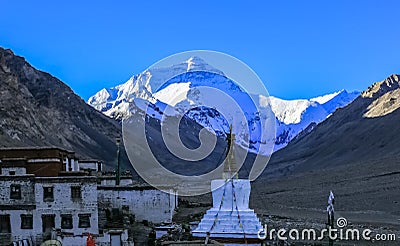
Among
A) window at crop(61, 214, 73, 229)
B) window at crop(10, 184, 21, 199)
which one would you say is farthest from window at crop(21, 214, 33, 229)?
window at crop(61, 214, 73, 229)

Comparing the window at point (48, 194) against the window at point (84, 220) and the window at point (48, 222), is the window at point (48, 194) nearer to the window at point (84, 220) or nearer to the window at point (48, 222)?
the window at point (48, 222)

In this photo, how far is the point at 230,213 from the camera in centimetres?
1766

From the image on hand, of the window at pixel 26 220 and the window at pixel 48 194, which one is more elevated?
the window at pixel 48 194

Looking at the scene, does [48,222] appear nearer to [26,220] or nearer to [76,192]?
[26,220]

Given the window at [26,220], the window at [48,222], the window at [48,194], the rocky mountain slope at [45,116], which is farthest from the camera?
the rocky mountain slope at [45,116]

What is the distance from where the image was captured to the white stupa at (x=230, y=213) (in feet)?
56.5

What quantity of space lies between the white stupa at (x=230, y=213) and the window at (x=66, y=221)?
8.72 meters

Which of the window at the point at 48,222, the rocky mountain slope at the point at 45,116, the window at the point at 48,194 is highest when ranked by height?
the rocky mountain slope at the point at 45,116

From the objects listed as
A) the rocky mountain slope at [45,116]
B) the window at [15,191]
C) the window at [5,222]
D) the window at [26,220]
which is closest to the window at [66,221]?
the window at [26,220]

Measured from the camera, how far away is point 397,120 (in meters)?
100

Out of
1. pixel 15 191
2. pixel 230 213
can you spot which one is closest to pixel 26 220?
pixel 15 191

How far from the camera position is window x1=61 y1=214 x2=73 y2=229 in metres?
24.4

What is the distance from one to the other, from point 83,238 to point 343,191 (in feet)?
146

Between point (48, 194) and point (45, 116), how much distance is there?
2728 inches
